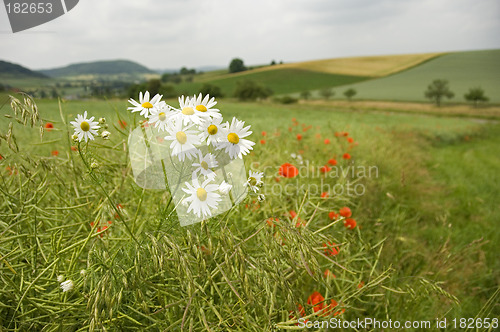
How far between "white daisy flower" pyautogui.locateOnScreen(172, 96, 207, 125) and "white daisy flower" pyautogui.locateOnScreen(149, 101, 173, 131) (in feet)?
0.14

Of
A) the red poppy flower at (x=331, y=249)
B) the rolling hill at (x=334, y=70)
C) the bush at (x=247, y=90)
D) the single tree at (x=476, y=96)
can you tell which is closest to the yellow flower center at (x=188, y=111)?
the red poppy flower at (x=331, y=249)

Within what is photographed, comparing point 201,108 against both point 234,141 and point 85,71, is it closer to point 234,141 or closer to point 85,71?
point 234,141

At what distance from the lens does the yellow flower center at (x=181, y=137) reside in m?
0.96

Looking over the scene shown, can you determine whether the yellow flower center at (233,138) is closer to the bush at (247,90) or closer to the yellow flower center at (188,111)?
the yellow flower center at (188,111)

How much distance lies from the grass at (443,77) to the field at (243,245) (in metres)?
24.9

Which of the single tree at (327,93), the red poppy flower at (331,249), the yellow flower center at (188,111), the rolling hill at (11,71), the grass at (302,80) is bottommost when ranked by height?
the red poppy flower at (331,249)

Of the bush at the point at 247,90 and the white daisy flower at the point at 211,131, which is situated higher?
the bush at the point at 247,90

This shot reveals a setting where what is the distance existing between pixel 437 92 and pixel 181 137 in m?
34.6

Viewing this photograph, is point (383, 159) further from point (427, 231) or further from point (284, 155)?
point (284, 155)

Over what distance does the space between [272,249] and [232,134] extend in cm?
44

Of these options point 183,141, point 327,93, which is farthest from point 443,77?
point 183,141

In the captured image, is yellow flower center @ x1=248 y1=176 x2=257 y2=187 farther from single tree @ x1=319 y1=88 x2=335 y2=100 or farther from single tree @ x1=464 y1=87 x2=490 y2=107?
single tree @ x1=464 y1=87 x2=490 y2=107

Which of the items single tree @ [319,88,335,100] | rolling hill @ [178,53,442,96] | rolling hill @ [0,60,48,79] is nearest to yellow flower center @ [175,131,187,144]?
rolling hill @ [0,60,48,79]

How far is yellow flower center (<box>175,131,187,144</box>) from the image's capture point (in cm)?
96
